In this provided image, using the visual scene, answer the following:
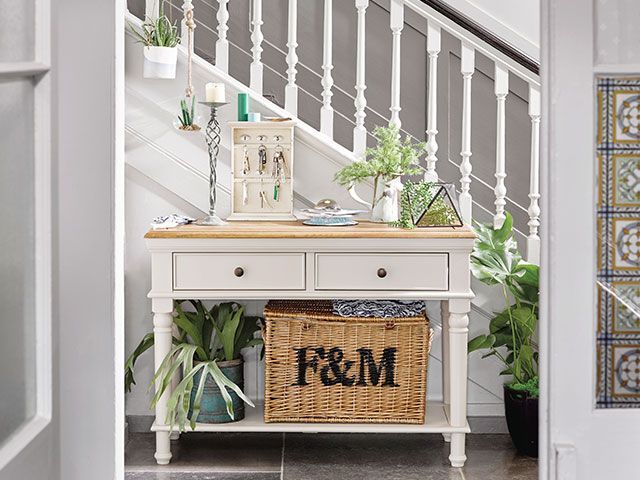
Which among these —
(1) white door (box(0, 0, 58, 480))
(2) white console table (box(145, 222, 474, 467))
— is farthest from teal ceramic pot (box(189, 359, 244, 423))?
(1) white door (box(0, 0, 58, 480))

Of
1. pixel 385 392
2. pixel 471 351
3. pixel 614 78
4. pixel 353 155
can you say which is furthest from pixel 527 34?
pixel 614 78

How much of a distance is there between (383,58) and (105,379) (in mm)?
3717

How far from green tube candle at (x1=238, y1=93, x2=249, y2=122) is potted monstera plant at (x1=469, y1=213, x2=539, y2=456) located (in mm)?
1001

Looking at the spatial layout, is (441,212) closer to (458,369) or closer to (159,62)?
(458,369)

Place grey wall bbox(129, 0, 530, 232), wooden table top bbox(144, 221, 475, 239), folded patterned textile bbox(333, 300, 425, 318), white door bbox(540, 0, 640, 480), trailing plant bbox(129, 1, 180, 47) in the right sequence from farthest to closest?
1. grey wall bbox(129, 0, 530, 232)
2. trailing plant bbox(129, 1, 180, 47)
3. folded patterned textile bbox(333, 300, 425, 318)
4. wooden table top bbox(144, 221, 475, 239)
5. white door bbox(540, 0, 640, 480)

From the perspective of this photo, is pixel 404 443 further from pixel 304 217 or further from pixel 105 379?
pixel 105 379

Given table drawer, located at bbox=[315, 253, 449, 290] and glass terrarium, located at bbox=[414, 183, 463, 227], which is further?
glass terrarium, located at bbox=[414, 183, 463, 227]

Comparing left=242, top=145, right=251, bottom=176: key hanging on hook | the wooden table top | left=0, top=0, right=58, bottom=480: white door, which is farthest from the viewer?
left=242, top=145, right=251, bottom=176: key hanging on hook

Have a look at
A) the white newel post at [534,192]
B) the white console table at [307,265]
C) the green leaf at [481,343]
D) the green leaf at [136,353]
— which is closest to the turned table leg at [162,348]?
the white console table at [307,265]

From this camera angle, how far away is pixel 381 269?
3525 mm

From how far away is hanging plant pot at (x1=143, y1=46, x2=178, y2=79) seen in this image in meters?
3.88

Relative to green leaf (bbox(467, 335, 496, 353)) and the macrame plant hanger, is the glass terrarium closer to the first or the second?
green leaf (bbox(467, 335, 496, 353))

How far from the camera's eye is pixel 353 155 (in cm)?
402

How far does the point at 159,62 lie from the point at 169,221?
2.14ft
